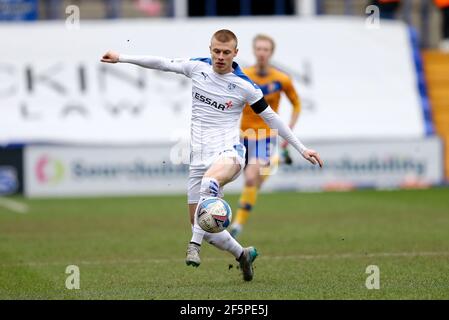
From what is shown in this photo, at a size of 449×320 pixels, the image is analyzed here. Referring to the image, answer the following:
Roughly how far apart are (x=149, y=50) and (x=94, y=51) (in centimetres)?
123

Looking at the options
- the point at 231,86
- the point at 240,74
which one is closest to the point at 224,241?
the point at 231,86

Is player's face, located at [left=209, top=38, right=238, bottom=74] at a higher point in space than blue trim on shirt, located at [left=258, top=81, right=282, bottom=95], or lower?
higher

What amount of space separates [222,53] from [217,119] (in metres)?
0.65

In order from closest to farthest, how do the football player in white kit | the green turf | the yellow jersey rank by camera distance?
the green turf < the football player in white kit < the yellow jersey

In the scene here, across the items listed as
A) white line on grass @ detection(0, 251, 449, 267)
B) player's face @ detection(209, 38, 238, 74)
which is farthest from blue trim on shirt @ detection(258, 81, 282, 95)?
player's face @ detection(209, 38, 238, 74)

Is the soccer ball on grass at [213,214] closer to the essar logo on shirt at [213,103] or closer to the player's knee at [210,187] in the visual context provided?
the player's knee at [210,187]

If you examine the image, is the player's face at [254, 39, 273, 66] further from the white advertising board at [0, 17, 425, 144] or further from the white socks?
the white advertising board at [0, 17, 425, 144]

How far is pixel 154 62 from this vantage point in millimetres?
9727

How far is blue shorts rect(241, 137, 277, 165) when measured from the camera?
13.8 meters

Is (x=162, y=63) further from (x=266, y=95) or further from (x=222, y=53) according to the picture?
(x=266, y=95)

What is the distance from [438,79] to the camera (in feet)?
88.7

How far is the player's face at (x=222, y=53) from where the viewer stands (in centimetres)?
936

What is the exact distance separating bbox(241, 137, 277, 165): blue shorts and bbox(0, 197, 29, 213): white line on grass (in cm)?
625
